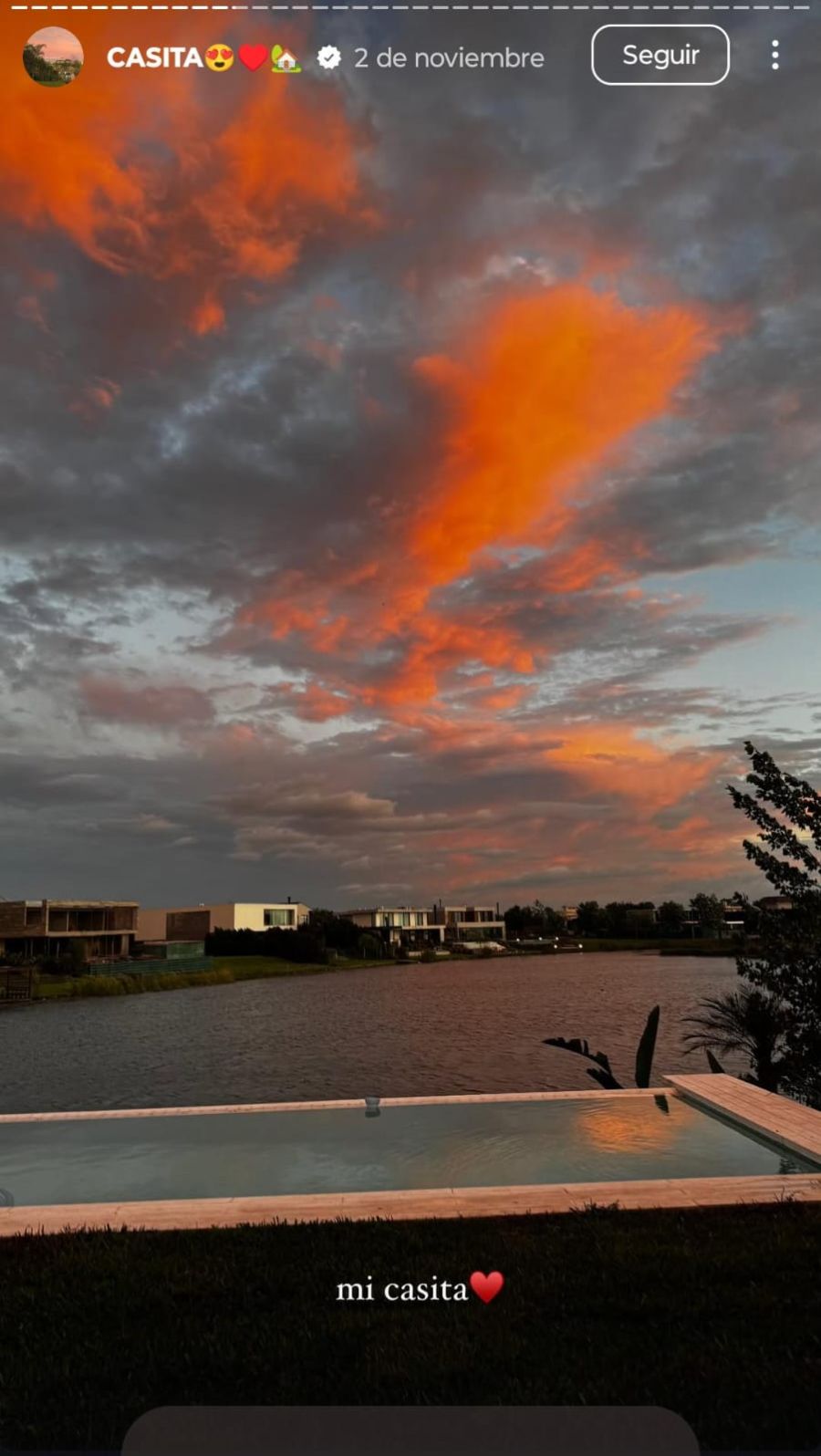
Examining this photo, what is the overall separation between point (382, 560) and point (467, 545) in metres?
0.84

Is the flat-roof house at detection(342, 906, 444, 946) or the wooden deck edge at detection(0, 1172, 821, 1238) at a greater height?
the wooden deck edge at detection(0, 1172, 821, 1238)

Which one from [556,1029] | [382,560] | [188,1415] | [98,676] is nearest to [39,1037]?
[556,1029]

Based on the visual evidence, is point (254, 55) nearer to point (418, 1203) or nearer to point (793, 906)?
point (418, 1203)

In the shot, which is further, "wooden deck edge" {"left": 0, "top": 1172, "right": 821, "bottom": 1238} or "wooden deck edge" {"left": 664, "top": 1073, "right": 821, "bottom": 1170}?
"wooden deck edge" {"left": 664, "top": 1073, "right": 821, "bottom": 1170}

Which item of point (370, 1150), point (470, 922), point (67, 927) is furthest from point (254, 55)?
point (470, 922)

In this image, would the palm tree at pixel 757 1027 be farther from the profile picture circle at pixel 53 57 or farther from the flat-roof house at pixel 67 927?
the flat-roof house at pixel 67 927

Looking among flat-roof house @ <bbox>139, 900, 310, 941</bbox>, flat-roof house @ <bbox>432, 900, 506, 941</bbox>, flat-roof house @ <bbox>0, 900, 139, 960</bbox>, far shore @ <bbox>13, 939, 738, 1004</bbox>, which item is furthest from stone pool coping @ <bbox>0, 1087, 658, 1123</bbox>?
flat-roof house @ <bbox>432, 900, 506, 941</bbox>

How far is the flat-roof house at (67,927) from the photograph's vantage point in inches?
2110

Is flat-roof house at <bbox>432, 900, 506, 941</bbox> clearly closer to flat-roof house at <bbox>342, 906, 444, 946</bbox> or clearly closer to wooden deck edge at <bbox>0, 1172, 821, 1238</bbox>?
flat-roof house at <bbox>342, 906, 444, 946</bbox>

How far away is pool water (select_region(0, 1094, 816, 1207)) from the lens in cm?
653

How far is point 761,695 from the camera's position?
7.32m
